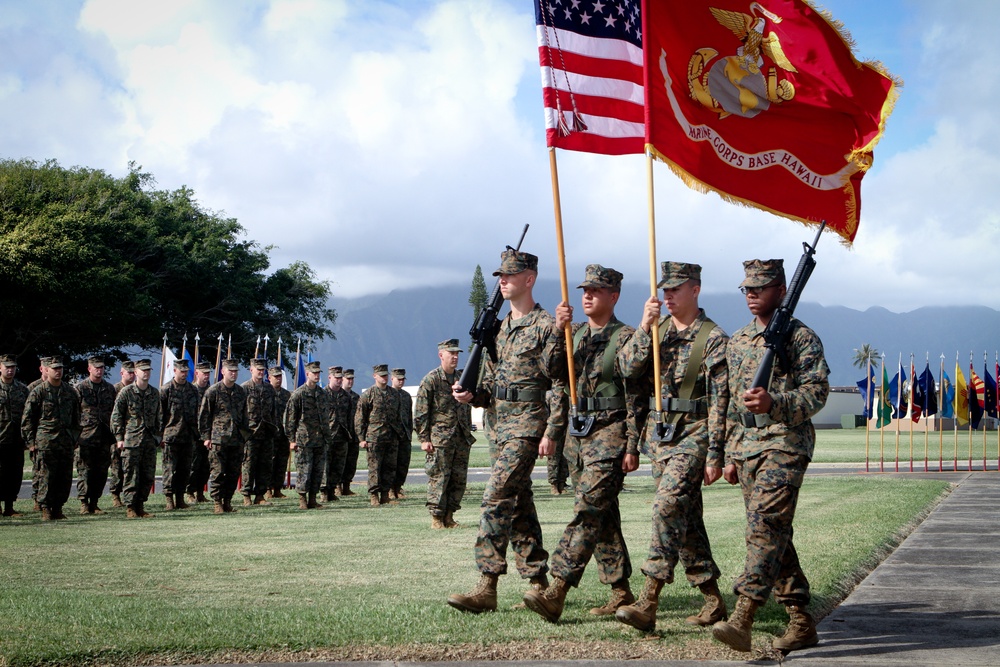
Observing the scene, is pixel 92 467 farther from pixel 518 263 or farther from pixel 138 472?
pixel 518 263

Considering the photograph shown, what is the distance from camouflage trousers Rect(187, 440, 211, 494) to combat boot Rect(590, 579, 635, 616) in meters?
12.3

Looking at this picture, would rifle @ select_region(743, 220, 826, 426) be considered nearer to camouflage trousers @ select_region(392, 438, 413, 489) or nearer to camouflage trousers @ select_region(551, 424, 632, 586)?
camouflage trousers @ select_region(551, 424, 632, 586)

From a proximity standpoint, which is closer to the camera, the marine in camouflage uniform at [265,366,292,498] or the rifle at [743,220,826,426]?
the rifle at [743,220,826,426]

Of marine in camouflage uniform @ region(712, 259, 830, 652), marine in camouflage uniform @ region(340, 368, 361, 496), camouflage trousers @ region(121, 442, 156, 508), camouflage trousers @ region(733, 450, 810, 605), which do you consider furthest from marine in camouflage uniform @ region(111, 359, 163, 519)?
camouflage trousers @ region(733, 450, 810, 605)

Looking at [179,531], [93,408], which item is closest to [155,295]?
[93,408]

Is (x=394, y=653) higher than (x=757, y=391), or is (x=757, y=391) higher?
(x=757, y=391)

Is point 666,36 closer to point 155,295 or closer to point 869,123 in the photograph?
point 869,123

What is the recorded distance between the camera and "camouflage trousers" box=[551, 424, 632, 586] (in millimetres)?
7406

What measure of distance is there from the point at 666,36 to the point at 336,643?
533cm

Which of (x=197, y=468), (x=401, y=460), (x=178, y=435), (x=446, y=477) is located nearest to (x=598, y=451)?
(x=446, y=477)

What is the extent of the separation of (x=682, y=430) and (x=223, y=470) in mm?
11295

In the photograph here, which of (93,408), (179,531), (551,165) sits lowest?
(179,531)

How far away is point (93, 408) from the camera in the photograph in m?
17.3

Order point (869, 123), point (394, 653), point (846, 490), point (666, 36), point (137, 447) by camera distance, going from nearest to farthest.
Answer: point (394, 653)
point (666, 36)
point (869, 123)
point (137, 447)
point (846, 490)
